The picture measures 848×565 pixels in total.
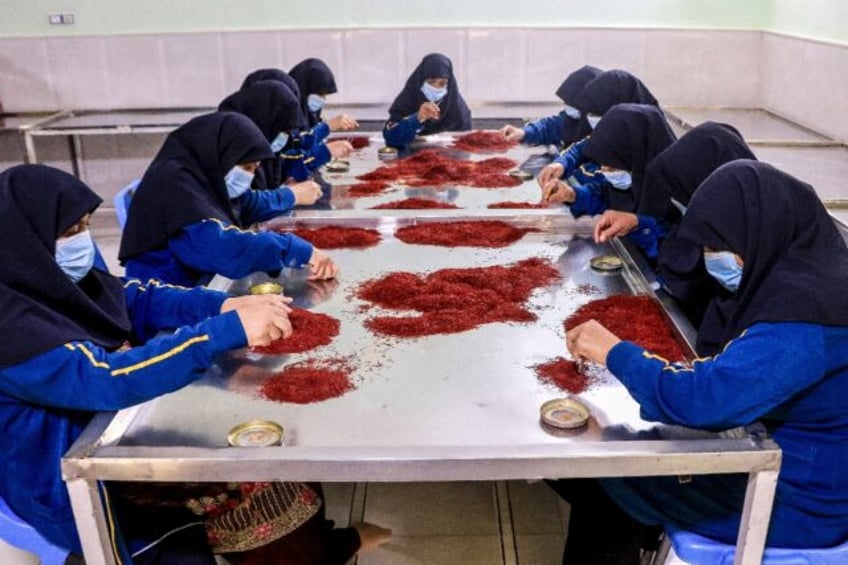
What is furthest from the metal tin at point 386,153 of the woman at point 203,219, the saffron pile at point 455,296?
the saffron pile at point 455,296

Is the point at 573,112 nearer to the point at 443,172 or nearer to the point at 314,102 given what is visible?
the point at 443,172

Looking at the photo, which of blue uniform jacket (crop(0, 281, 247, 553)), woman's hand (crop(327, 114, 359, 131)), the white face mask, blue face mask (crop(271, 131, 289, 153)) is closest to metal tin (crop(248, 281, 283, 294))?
blue uniform jacket (crop(0, 281, 247, 553))

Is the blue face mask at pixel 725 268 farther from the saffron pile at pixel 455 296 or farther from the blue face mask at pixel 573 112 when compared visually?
the blue face mask at pixel 573 112

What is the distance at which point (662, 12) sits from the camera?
224 inches

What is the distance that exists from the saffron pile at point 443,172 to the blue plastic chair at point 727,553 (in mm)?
2052

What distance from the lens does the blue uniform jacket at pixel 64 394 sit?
1.57 metres

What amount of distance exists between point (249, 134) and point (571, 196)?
1.19 metres

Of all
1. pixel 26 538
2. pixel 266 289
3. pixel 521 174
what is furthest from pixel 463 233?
pixel 26 538

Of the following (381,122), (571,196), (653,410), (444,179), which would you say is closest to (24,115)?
(381,122)

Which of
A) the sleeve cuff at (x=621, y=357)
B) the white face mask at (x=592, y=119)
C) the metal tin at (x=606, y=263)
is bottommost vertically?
the metal tin at (x=606, y=263)

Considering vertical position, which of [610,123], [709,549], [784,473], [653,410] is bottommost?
[709,549]

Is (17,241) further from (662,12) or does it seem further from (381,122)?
(662,12)

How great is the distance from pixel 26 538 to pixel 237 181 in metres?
1.38

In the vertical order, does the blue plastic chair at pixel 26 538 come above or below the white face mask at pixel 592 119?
below
